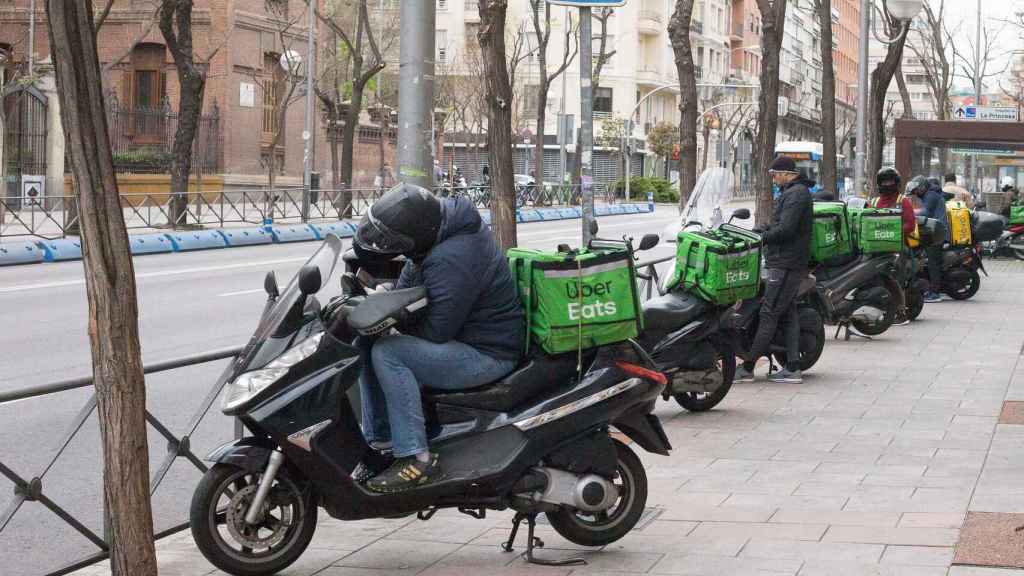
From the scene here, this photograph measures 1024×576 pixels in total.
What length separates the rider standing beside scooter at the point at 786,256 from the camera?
11.4 m

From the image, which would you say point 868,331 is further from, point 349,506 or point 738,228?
point 349,506

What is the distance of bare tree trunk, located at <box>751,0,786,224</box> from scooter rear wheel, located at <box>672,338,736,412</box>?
10.7 meters

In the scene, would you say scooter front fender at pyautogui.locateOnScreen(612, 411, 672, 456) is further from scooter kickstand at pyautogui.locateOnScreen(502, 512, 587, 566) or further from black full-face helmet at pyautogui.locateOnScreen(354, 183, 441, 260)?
black full-face helmet at pyautogui.locateOnScreen(354, 183, 441, 260)

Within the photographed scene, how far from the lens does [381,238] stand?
5.83 meters

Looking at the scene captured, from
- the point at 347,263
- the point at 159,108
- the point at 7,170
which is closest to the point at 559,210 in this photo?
the point at 159,108

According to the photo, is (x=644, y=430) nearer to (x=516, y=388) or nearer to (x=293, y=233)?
(x=516, y=388)

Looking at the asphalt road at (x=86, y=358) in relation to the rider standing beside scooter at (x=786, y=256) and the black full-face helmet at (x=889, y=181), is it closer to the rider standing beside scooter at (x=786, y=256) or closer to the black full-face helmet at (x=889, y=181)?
the rider standing beside scooter at (x=786, y=256)

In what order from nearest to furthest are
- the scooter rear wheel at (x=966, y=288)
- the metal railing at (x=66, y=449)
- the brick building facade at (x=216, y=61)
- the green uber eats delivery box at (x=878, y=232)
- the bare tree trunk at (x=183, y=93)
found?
the metal railing at (x=66, y=449), the green uber eats delivery box at (x=878, y=232), the scooter rear wheel at (x=966, y=288), the bare tree trunk at (x=183, y=93), the brick building facade at (x=216, y=61)

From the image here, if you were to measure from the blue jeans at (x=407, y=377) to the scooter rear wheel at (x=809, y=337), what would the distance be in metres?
6.26

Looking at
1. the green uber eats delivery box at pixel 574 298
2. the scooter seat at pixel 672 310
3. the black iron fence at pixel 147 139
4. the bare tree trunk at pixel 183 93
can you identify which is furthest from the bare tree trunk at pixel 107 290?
the black iron fence at pixel 147 139

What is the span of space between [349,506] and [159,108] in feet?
144

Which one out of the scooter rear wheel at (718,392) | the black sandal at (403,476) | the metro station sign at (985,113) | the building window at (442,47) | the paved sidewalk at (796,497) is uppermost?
the building window at (442,47)

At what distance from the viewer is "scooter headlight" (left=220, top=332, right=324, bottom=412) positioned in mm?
5484

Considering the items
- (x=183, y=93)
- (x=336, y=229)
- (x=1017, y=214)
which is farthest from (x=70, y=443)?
(x=336, y=229)
